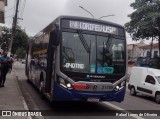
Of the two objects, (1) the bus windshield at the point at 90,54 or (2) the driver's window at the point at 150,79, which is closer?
(1) the bus windshield at the point at 90,54

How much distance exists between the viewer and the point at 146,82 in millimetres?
19016

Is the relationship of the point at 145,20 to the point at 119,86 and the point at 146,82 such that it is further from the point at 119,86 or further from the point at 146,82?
the point at 119,86

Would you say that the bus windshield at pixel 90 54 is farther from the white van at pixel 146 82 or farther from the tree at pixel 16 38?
the tree at pixel 16 38

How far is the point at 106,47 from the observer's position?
1080cm

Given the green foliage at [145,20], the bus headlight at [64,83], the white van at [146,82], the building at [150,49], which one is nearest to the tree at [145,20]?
the green foliage at [145,20]

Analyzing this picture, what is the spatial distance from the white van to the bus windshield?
7474 mm

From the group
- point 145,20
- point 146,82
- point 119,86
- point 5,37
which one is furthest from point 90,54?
point 5,37

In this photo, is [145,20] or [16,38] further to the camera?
[16,38]

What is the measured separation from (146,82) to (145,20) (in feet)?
95.0

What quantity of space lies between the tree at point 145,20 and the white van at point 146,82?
84.4 ft

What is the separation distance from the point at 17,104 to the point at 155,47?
49.1 m

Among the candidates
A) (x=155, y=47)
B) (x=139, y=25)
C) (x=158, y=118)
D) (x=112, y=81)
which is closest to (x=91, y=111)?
(x=112, y=81)

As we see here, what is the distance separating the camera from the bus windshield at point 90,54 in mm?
10375

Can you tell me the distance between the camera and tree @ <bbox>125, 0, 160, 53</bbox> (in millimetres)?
45594
